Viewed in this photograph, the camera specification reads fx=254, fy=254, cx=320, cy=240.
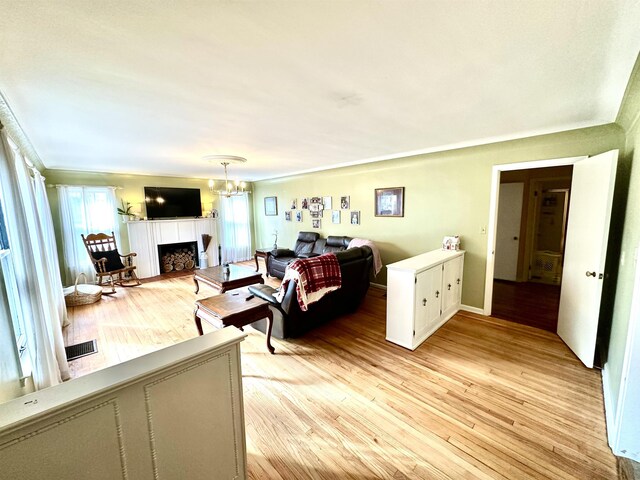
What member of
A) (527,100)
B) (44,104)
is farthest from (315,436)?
(44,104)

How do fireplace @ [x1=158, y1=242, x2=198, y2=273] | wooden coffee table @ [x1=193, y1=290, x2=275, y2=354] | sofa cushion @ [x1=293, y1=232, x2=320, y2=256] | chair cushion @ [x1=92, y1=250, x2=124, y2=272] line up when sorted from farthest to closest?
fireplace @ [x1=158, y1=242, x2=198, y2=273] → sofa cushion @ [x1=293, y1=232, x2=320, y2=256] → chair cushion @ [x1=92, y1=250, x2=124, y2=272] → wooden coffee table @ [x1=193, y1=290, x2=275, y2=354]

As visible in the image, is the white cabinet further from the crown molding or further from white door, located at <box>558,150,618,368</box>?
the crown molding

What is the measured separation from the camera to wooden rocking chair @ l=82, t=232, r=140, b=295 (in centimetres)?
485

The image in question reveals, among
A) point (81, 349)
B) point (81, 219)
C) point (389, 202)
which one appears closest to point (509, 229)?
point (389, 202)

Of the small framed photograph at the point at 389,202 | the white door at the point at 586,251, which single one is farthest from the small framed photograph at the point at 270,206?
the white door at the point at 586,251

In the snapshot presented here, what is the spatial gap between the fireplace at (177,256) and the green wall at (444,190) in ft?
12.4

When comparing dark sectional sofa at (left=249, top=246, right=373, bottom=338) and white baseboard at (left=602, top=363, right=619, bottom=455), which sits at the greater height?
dark sectional sofa at (left=249, top=246, right=373, bottom=338)

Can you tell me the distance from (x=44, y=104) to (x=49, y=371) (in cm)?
212

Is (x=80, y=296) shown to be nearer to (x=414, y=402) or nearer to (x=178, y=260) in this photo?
(x=178, y=260)

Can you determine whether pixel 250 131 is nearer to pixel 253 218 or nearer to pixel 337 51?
pixel 337 51

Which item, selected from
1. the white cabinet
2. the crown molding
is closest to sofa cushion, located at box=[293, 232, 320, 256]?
the white cabinet

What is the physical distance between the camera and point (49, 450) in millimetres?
841

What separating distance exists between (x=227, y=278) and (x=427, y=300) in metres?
2.94

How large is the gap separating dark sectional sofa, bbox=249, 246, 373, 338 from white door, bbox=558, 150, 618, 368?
222cm
